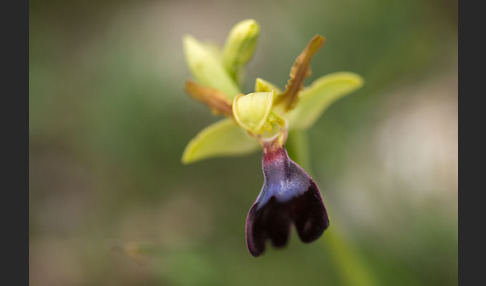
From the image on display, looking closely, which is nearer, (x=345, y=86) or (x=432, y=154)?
(x=345, y=86)

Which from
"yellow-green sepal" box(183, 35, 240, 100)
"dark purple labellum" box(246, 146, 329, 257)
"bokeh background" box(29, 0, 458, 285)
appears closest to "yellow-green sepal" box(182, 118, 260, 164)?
"yellow-green sepal" box(183, 35, 240, 100)

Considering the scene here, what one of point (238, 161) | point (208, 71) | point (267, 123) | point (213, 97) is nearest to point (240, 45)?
point (208, 71)

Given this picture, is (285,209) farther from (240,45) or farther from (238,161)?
(238,161)

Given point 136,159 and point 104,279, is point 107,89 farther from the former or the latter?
point 104,279

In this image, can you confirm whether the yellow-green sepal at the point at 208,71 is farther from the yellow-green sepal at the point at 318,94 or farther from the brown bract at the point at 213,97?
the yellow-green sepal at the point at 318,94

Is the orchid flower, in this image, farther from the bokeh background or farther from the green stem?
the bokeh background

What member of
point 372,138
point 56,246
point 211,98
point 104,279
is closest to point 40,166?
point 56,246

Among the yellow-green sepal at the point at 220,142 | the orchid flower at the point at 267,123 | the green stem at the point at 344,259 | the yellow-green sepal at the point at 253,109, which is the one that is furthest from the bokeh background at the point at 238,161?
the yellow-green sepal at the point at 253,109
